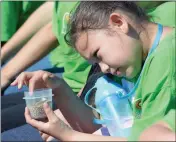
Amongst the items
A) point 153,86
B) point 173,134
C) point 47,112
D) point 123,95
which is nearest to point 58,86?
point 123,95

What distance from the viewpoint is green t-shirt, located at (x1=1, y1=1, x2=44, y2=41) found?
3428 mm

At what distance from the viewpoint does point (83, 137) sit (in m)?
1.51

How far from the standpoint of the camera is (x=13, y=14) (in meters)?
A: 3.48

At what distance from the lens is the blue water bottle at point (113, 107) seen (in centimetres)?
183

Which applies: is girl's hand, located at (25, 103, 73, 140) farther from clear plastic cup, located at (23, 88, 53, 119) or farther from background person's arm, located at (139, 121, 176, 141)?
background person's arm, located at (139, 121, 176, 141)

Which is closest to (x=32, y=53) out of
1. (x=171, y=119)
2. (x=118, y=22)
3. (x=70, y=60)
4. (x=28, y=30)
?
(x=70, y=60)

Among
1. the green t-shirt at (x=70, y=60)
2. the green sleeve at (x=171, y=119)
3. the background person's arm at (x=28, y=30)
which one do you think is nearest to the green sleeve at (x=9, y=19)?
the background person's arm at (x=28, y=30)

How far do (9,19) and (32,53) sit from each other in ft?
3.15

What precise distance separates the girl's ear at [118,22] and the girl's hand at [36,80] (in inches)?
13.1

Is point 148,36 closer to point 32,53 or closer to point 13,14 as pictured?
point 32,53

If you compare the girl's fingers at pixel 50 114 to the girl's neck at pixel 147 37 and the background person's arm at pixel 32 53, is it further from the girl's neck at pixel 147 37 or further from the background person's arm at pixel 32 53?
the background person's arm at pixel 32 53

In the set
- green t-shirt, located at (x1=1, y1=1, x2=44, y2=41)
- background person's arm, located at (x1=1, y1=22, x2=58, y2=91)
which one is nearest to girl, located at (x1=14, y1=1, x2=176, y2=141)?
background person's arm, located at (x1=1, y1=22, x2=58, y2=91)

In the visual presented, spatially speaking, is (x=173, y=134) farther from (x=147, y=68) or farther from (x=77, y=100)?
(x=77, y=100)

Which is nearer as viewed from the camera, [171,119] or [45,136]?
[171,119]
